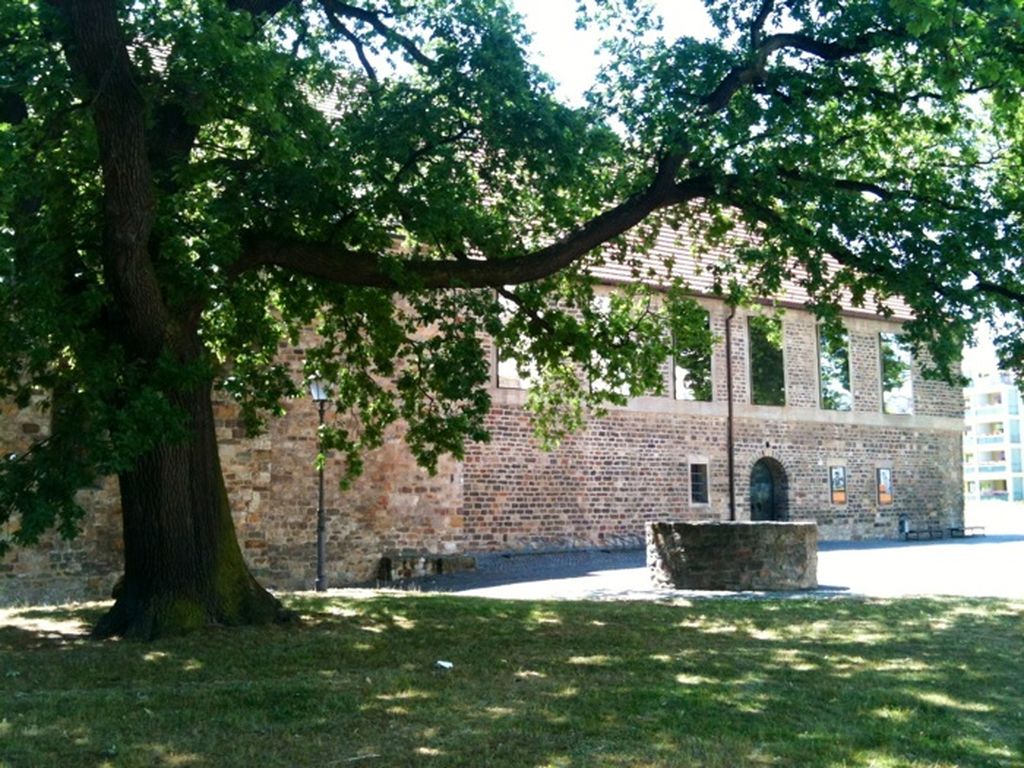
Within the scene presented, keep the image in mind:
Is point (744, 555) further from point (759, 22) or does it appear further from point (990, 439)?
point (990, 439)

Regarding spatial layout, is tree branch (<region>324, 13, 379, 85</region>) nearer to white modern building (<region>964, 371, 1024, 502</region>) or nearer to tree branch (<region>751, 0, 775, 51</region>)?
tree branch (<region>751, 0, 775, 51</region>)

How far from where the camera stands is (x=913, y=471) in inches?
1257

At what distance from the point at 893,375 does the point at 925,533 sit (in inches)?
179

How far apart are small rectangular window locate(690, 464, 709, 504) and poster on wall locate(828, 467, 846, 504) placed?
447cm

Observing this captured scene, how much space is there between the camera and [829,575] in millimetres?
18547

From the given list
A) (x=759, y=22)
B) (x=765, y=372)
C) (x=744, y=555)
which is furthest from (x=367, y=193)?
(x=765, y=372)

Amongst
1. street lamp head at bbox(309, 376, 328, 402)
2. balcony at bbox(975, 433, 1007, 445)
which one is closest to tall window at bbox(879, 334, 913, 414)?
street lamp head at bbox(309, 376, 328, 402)

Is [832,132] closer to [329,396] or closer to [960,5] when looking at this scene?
[960,5]

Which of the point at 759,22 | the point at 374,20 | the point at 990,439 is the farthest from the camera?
the point at 990,439

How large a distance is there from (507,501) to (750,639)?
13.6 meters

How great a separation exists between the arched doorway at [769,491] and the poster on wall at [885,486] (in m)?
3.77

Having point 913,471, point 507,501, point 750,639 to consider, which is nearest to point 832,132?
point 750,639

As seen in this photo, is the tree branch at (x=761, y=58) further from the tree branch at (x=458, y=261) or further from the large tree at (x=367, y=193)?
the tree branch at (x=458, y=261)

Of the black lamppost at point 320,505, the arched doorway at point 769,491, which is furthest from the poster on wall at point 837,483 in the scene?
the black lamppost at point 320,505
